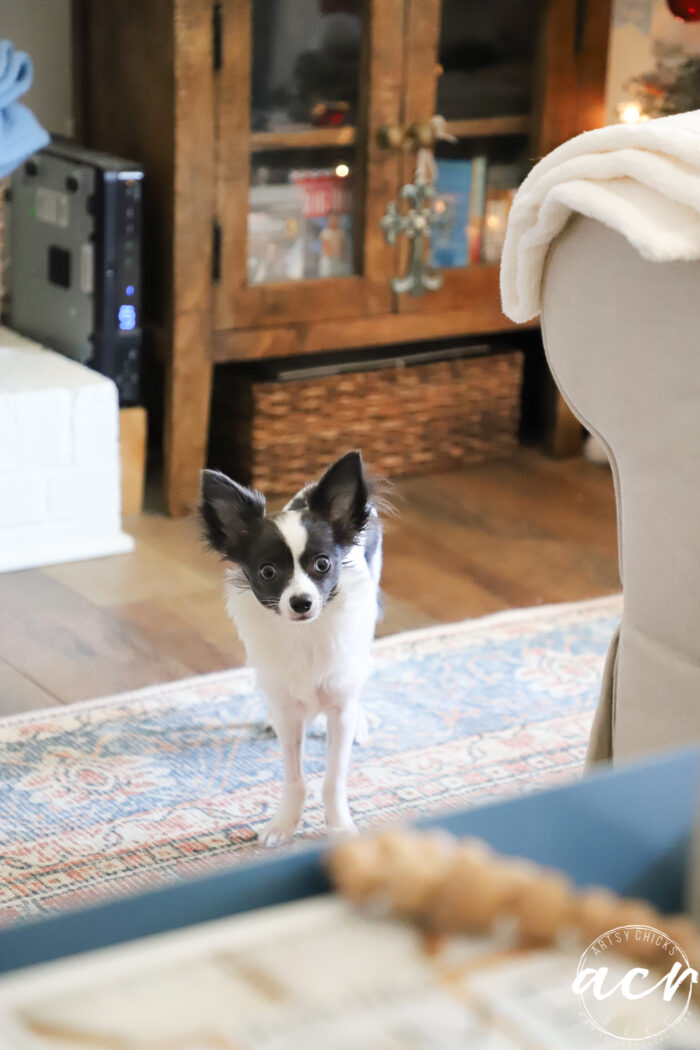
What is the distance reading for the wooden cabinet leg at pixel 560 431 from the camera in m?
3.24

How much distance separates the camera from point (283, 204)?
2826 millimetres

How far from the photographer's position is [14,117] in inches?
97.7

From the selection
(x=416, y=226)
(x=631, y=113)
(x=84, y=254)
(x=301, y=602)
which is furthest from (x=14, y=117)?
(x=301, y=602)

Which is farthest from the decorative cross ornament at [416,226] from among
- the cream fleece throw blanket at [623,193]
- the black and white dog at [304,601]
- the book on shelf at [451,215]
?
the cream fleece throw blanket at [623,193]

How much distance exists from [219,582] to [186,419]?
44cm

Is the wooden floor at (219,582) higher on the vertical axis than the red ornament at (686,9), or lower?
lower

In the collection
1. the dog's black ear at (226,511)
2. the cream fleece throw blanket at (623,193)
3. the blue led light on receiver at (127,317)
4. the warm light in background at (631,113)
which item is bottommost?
the blue led light on receiver at (127,317)

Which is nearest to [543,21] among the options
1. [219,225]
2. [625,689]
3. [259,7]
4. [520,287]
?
Result: [259,7]

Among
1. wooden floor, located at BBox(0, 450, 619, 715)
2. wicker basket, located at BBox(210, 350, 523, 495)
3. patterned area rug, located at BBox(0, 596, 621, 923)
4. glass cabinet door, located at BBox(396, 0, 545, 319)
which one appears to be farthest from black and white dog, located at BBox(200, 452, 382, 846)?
glass cabinet door, located at BBox(396, 0, 545, 319)

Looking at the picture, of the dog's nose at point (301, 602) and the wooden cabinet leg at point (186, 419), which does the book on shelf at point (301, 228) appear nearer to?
the wooden cabinet leg at point (186, 419)

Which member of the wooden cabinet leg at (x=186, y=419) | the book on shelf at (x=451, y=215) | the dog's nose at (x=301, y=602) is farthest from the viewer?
the book on shelf at (x=451, y=215)

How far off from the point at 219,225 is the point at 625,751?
64.3 inches

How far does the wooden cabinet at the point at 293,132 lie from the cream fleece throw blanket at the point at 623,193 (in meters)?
1.43

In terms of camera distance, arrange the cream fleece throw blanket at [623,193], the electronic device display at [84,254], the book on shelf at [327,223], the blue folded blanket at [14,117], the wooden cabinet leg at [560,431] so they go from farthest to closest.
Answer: the wooden cabinet leg at [560,431] < the book on shelf at [327,223] < the electronic device display at [84,254] < the blue folded blanket at [14,117] < the cream fleece throw blanket at [623,193]
